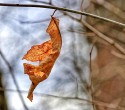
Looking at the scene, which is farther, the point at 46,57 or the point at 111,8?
the point at 111,8

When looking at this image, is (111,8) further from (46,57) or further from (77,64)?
(46,57)

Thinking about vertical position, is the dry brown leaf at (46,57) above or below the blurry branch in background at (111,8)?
above

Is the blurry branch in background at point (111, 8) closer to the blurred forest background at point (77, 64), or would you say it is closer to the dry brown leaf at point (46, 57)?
the blurred forest background at point (77, 64)

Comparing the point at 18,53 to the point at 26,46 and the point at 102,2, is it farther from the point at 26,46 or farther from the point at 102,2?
the point at 102,2

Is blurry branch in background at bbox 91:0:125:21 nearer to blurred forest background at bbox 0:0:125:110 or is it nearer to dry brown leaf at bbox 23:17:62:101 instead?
blurred forest background at bbox 0:0:125:110

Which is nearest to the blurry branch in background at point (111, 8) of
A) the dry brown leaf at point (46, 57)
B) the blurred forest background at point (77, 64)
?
the blurred forest background at point (77, 64)

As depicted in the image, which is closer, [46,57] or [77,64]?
[46,57]

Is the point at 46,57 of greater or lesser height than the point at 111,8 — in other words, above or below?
above

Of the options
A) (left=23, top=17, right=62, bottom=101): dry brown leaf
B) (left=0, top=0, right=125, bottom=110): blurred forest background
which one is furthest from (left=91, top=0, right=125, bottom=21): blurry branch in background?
(left=23, top=17, right=62, bottom=101): dry brown leaf

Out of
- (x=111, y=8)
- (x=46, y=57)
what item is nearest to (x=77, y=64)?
(x=111, y=8)

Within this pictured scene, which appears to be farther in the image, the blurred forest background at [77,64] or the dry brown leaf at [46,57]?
the blurred forest background at [77,64]
